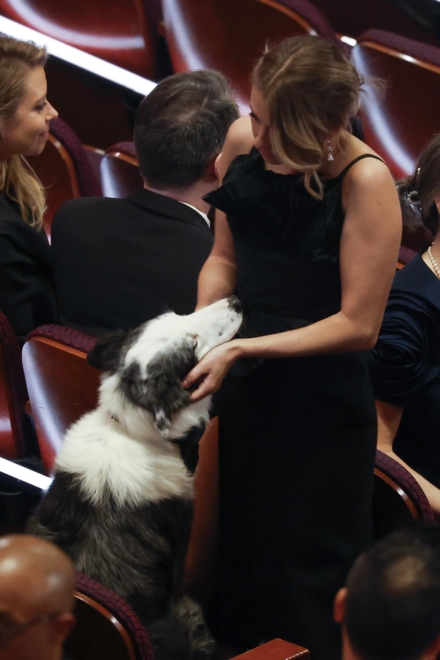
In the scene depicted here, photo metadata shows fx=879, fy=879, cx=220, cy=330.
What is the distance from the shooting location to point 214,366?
4.64ft

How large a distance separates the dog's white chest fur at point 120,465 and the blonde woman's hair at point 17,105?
2.82ft

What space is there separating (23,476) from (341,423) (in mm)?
767

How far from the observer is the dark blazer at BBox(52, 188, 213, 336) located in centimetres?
183

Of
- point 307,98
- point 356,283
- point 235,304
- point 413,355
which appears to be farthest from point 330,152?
point 413,355

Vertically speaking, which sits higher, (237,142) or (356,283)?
(237,142)

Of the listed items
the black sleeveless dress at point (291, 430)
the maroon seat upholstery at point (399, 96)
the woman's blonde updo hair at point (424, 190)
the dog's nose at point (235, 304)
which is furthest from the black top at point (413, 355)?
the maroon seat upholstery at point (399, 96)

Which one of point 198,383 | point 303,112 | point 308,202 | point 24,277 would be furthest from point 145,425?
point 24,277

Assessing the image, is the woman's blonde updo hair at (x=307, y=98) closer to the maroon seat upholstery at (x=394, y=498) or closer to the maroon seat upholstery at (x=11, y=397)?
the maroon seat upholstery at (x=394, y=498)

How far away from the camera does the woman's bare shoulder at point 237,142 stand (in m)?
1.53

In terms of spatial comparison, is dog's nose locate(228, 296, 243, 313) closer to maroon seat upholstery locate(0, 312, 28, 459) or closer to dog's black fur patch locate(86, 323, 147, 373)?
dog's black fur patch locate(86, 323, 147, 373)

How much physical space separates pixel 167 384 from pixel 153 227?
519 mm

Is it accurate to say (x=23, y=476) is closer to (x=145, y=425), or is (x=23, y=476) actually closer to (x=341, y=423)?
(x=145, y=425)

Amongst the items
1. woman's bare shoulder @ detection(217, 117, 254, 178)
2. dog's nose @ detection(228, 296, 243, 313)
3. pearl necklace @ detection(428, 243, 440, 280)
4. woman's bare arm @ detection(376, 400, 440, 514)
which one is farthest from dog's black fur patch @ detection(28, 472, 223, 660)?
pearl necklace @ detection(428, 243, 440, 280)

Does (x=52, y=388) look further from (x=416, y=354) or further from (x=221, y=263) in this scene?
(x=416, y=354)
